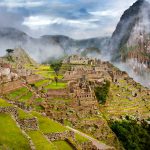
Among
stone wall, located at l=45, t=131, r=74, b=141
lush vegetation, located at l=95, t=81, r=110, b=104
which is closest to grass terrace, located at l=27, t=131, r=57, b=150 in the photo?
stone wall, located at l=45, t=131, r=74, b=141

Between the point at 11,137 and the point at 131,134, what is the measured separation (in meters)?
52.9

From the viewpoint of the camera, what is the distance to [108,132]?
7188 centimetres

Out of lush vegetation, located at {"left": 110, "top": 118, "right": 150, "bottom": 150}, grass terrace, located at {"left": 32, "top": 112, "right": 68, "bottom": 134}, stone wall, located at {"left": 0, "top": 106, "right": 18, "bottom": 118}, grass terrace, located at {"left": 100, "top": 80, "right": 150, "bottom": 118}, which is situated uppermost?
stone wall, located at {"left": 0, "top": 106, "right": 18, "bottom": 118}

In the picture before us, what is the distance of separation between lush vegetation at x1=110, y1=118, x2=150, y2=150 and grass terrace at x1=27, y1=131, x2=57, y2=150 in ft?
143

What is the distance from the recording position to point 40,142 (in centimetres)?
2877

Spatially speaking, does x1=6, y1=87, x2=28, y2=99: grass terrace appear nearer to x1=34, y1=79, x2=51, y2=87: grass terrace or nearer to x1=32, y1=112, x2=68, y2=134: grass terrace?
x1=34, y1=79, x2=51, y2=87: grass terrace

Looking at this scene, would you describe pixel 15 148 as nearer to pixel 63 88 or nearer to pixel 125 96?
pixel 63 88

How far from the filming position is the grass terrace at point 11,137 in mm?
25220

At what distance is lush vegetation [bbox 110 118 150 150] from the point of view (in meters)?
73.6

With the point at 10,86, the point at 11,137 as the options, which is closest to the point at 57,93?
the point at 10,86

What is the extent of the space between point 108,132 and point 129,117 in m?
13.9

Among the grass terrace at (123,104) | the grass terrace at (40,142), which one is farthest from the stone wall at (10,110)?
the grass terrace at (123,104)

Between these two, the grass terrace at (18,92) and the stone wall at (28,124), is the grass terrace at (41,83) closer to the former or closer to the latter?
the grass terrace at (18,92)

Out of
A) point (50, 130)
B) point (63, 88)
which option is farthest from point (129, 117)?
point (50, 130)
